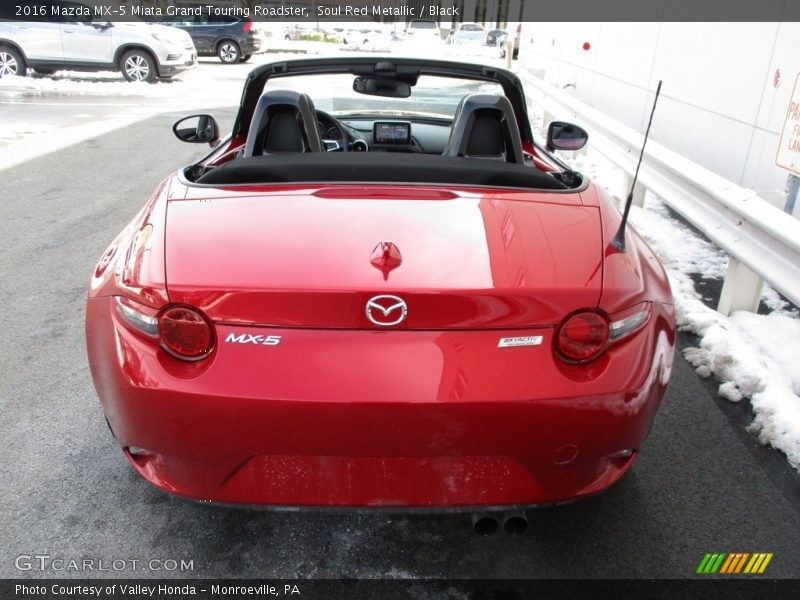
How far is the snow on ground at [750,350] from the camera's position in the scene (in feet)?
9.68

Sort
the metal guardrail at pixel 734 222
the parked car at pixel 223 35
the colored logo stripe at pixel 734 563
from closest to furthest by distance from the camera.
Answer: the colored logo stripe at pixel 734 563 → the metal guardrail at pixel 734 222 → the parked car at pixel 223 35

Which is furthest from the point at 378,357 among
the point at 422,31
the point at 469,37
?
the point at 422,31

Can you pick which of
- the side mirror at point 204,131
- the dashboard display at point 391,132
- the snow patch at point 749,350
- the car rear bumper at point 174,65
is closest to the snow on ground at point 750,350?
the snow patch at point 749,350

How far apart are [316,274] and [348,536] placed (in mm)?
1031

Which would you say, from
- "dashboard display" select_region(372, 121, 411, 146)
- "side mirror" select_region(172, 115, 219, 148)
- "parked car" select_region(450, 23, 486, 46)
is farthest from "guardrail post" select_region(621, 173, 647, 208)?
"parked car" select_region(450, 23, 486, 46)

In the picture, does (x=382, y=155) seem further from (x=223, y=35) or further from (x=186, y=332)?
(x=223, y=35)

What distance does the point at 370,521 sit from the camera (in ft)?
7.96

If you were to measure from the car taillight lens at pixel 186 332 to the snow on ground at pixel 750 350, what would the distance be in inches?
92.9

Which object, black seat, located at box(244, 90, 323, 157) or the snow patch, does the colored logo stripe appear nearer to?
the snow patch

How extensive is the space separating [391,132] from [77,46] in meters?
14.8

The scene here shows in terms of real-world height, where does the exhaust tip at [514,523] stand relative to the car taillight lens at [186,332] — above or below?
below

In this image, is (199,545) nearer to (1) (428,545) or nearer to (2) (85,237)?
(1) (428,545)

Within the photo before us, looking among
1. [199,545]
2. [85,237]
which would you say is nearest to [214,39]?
[85,237]

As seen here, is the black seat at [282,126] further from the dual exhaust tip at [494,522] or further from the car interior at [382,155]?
the dual exhaust tip at [494,522]
